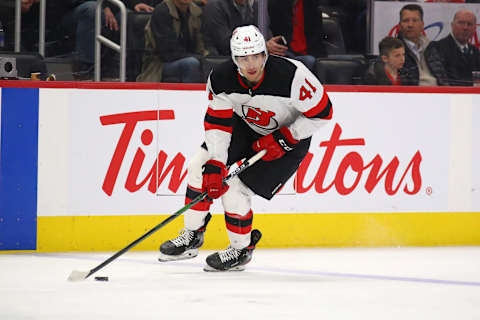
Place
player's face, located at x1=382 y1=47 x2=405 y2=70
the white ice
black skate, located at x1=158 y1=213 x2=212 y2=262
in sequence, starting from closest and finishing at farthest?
the white ice, black skate, located at x1=158 y1=213 x2=212 y2=262, player's face, located at x1=382 y1=47 x2=405 y2=70

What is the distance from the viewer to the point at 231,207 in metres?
3.82

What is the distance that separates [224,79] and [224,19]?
169 centimetres

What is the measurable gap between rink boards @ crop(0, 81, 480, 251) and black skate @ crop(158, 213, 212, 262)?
56cm

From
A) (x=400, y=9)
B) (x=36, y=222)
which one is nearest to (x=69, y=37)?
(x=36, y=222)

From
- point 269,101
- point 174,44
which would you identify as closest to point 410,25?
point 174,44

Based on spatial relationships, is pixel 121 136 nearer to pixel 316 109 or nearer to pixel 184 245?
pixel 184 245

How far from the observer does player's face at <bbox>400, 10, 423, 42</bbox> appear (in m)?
5.57

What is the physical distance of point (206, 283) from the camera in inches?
139

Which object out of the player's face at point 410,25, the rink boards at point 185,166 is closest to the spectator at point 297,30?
the player's face at point 410,25

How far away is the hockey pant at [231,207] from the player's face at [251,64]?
1.74 feet

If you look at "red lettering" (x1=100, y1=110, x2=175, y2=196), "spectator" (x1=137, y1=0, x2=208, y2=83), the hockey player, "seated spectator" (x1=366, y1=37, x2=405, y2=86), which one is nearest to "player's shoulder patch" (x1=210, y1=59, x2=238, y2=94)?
the hockey player

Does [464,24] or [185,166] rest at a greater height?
[464,24]

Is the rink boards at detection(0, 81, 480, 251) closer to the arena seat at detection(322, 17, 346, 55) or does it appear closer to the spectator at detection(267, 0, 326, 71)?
the spectator at detection(267, 0, 326, 71)

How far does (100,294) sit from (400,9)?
3.23 meters
